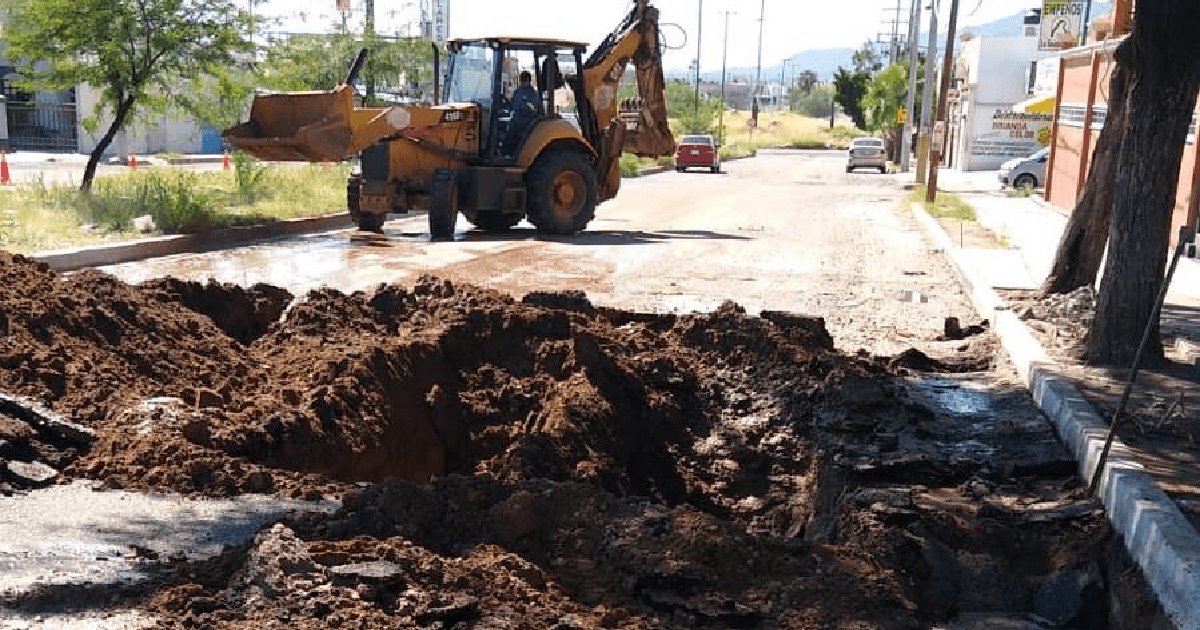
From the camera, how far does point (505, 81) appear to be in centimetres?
1881

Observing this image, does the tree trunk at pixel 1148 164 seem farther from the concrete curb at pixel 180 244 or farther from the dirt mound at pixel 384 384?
the concrete curb at pixel 180 244

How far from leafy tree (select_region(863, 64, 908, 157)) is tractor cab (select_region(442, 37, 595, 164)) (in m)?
46.5

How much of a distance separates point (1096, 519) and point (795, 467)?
74.5 inches

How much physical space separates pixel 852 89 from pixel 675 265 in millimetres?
76822

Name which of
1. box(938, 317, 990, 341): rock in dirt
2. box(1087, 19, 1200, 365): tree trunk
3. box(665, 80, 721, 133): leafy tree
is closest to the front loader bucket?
box(938, 317, 990, 341): rock in dirt

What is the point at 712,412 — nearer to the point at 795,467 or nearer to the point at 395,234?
the point at 795,467

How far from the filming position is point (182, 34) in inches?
715

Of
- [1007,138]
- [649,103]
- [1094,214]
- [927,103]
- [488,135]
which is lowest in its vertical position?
[1007,138]

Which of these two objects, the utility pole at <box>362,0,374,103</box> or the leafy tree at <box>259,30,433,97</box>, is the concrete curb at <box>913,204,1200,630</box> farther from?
the utility pole at <box>362,0,374,103</box>

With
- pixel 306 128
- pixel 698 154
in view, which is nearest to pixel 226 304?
pixel 306 128

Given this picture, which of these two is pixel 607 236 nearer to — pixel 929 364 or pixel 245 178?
pixel 245 178

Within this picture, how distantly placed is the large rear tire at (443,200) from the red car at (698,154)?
30689 mm

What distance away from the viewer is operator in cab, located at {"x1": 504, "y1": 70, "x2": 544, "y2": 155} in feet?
61.1

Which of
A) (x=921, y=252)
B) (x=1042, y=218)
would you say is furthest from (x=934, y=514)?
(x=1042, y=218)
